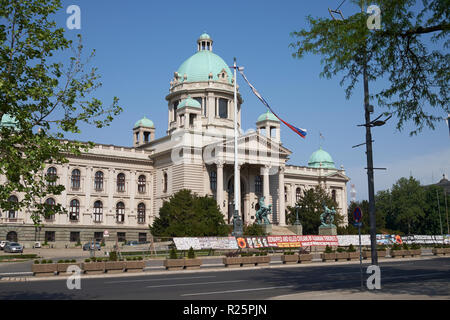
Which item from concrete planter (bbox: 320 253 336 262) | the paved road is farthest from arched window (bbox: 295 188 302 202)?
the paved road

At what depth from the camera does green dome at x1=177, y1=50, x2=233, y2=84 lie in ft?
285

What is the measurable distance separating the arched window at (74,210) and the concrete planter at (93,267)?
145 feet

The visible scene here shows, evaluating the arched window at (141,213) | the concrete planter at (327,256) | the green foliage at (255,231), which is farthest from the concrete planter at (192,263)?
the arched window at (141,213)

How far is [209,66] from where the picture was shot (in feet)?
288

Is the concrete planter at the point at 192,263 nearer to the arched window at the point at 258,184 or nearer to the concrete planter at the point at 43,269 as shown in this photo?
the concrete planter at the point at 43,269

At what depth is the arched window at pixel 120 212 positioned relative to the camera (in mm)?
73312

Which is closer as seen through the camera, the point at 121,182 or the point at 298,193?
the point at 121,182

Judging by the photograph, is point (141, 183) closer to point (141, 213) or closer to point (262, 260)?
point (141, 213)

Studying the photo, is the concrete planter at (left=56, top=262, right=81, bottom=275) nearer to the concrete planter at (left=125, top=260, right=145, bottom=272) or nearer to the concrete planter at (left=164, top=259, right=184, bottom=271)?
the concrete planter at (left=125, top=260, right=145, bottom=272)

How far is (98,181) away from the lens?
7262cm

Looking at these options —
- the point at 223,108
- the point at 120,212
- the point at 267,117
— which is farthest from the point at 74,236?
the point at 267,117

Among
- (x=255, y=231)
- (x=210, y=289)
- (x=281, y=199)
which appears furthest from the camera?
(x=281, y=199)

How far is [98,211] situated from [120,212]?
3419 mm

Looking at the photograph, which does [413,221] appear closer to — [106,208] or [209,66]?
[209,66]
